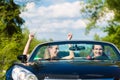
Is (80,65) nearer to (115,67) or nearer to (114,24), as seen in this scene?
(115,67)

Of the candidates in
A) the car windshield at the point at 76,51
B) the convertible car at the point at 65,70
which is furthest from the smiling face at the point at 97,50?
the convertible car at the point at 65,70

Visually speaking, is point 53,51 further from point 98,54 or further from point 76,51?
point 98,54

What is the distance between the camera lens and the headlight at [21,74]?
7125mm

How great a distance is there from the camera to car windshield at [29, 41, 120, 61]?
879cm

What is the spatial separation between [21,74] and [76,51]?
2.03 meters

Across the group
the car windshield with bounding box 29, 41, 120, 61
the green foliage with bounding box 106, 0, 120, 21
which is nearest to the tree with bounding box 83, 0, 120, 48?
the green foliage with bounding box 106, 0, 120, 21

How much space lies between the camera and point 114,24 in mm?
70500

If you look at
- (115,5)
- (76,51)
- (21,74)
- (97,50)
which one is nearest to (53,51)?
(76,51)

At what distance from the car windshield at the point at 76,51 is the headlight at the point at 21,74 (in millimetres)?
1248

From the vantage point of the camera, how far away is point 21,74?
7227mm

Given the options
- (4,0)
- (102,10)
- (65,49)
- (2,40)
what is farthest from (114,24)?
(65,49)

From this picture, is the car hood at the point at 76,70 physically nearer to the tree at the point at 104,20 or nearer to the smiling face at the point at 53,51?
the smiling face at the point at 53,51

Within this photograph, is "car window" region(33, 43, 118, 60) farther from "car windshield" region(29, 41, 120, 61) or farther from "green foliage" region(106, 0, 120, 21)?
"green foliage" region(106, 0, 120, 21)

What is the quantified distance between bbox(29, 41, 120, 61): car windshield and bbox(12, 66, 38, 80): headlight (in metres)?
1.25
